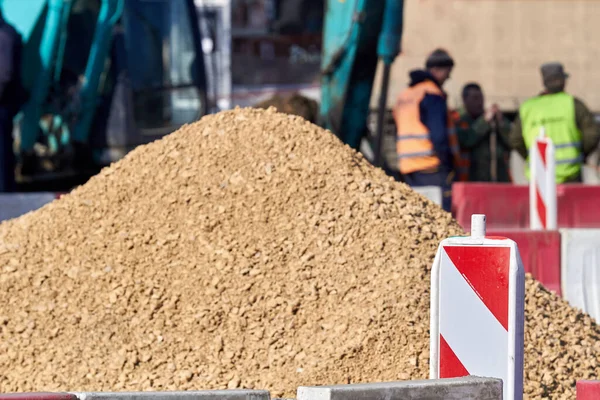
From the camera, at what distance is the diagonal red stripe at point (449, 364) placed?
4.95 metres

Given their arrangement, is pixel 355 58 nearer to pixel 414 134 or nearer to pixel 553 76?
pixel 553 76

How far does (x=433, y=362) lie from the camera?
498cm

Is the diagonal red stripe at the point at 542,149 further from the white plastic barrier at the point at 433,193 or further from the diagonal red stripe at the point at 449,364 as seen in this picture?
the diagonal red stripe at the point at 449,364

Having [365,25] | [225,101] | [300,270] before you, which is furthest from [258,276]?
[225,101]

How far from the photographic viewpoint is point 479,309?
4906mm

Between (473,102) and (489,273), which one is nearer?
(489,273)

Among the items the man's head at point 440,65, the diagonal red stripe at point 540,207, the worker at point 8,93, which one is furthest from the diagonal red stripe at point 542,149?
the worker at point 8,93

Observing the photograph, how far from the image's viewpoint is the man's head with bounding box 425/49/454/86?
12.0 m

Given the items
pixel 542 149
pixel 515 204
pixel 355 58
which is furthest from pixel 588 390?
pixel 355 58

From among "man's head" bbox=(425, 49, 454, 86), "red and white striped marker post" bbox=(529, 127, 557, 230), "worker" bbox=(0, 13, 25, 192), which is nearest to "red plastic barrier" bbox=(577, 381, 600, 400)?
"red and white striped marker post" bbox=(529, 127, 557, 230)

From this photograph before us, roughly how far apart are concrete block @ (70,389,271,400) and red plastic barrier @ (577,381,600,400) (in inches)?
42.3

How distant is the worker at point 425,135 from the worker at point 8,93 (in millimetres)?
4385

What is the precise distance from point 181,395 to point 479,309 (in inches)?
45.8

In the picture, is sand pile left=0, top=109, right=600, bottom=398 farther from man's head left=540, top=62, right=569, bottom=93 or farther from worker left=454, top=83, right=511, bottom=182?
worker left=454, top=83, right=511, bottom=182
